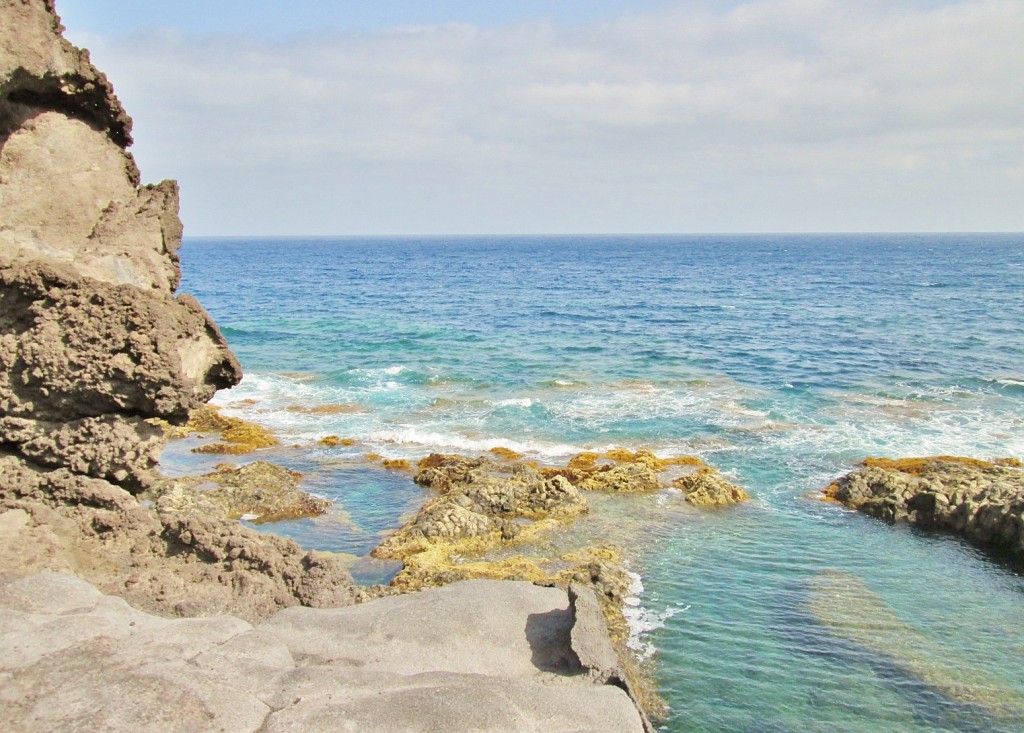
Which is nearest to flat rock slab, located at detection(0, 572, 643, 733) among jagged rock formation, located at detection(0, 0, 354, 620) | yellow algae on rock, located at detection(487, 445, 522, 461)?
jagged rock formation, located at detection(0, 0, 354, 620)

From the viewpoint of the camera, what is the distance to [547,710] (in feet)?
28.6

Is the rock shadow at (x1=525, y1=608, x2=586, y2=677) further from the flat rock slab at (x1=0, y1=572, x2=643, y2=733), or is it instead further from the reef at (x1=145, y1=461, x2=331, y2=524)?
the reef at (x1=145, y1=461, x2=331, y2=524)

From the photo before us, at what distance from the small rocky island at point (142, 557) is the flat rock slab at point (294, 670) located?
3 centimetres

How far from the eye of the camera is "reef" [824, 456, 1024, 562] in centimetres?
1862

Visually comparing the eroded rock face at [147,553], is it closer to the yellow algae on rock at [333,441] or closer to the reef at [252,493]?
the reef at [252,493]

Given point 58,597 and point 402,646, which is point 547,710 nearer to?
point 402,646

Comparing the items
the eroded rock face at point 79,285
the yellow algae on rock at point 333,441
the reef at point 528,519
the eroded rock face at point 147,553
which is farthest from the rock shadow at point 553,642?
the yellow algae on rock at point 333,441

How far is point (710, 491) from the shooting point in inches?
839

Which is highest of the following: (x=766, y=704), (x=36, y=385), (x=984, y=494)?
(x=36, y=385)

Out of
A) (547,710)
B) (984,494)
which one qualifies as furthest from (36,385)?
(984,494)

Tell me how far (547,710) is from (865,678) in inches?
→ 276

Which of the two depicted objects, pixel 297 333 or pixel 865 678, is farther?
pixel 297 333

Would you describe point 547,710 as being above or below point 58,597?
below

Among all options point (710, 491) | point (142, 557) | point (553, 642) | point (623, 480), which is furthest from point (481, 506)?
point (142, 557)
